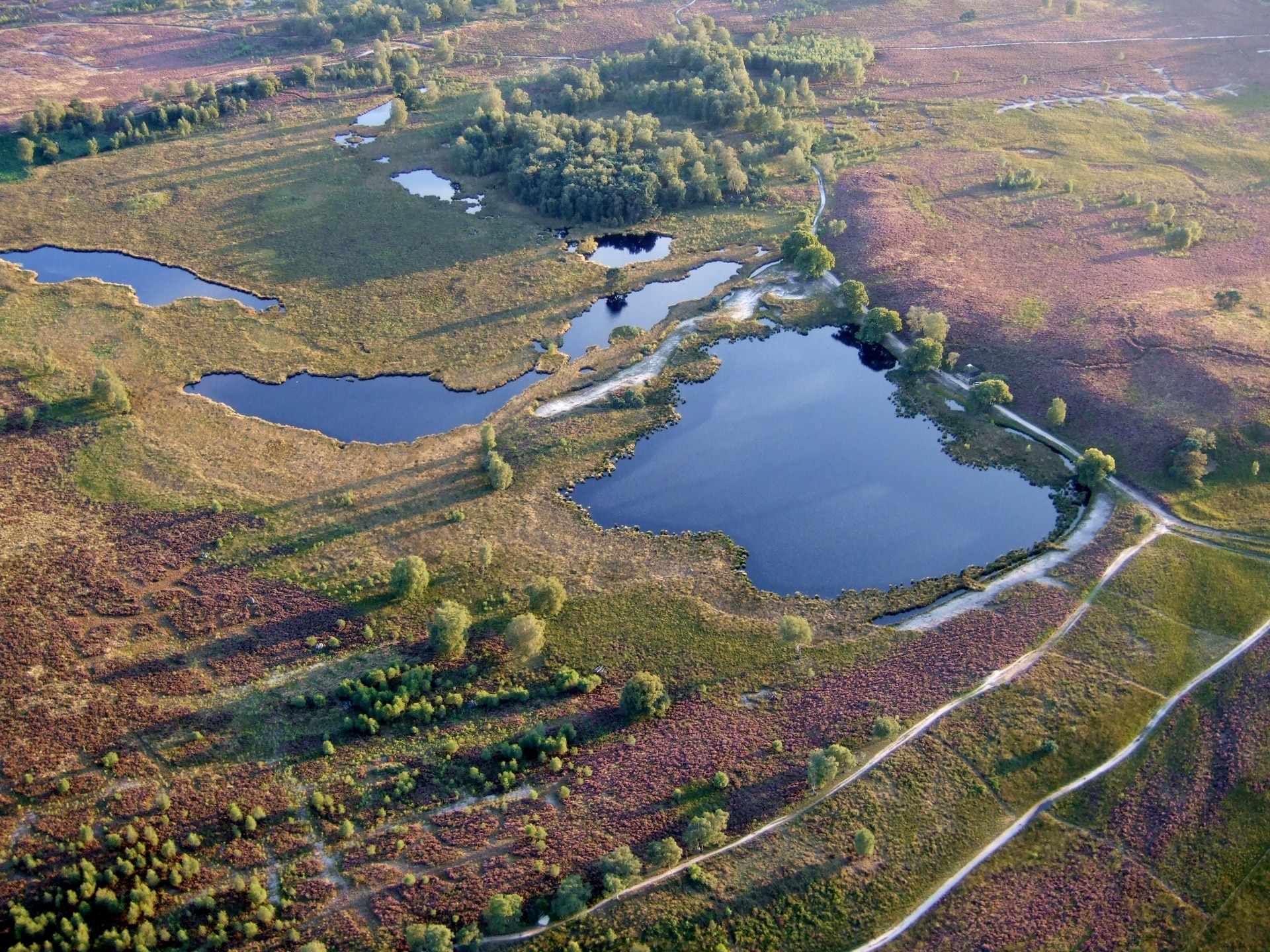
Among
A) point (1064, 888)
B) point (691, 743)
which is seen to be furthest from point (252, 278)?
point (1064, 888)

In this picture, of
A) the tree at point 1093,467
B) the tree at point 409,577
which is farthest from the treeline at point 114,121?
the tree at point 1093,467

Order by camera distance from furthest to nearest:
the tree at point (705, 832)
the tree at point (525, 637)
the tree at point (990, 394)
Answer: the tree at point (990, 394), the tree at point (525, 637), the tree at point (705, 832)

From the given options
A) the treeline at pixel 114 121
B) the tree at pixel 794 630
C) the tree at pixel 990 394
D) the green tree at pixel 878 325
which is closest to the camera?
the tree at pixel 794 630

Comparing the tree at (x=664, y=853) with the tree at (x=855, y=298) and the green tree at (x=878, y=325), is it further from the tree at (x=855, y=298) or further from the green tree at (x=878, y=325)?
the tree at (x=855, y=298)

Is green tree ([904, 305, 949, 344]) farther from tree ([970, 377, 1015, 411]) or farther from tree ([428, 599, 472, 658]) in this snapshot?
tree ([428, 599, 472, 658])

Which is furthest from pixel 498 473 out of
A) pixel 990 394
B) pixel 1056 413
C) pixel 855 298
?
pixel 1056 413

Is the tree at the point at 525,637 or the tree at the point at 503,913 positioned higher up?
the tree at the point at 525,637

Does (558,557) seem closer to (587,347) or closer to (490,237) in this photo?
(587,347)
